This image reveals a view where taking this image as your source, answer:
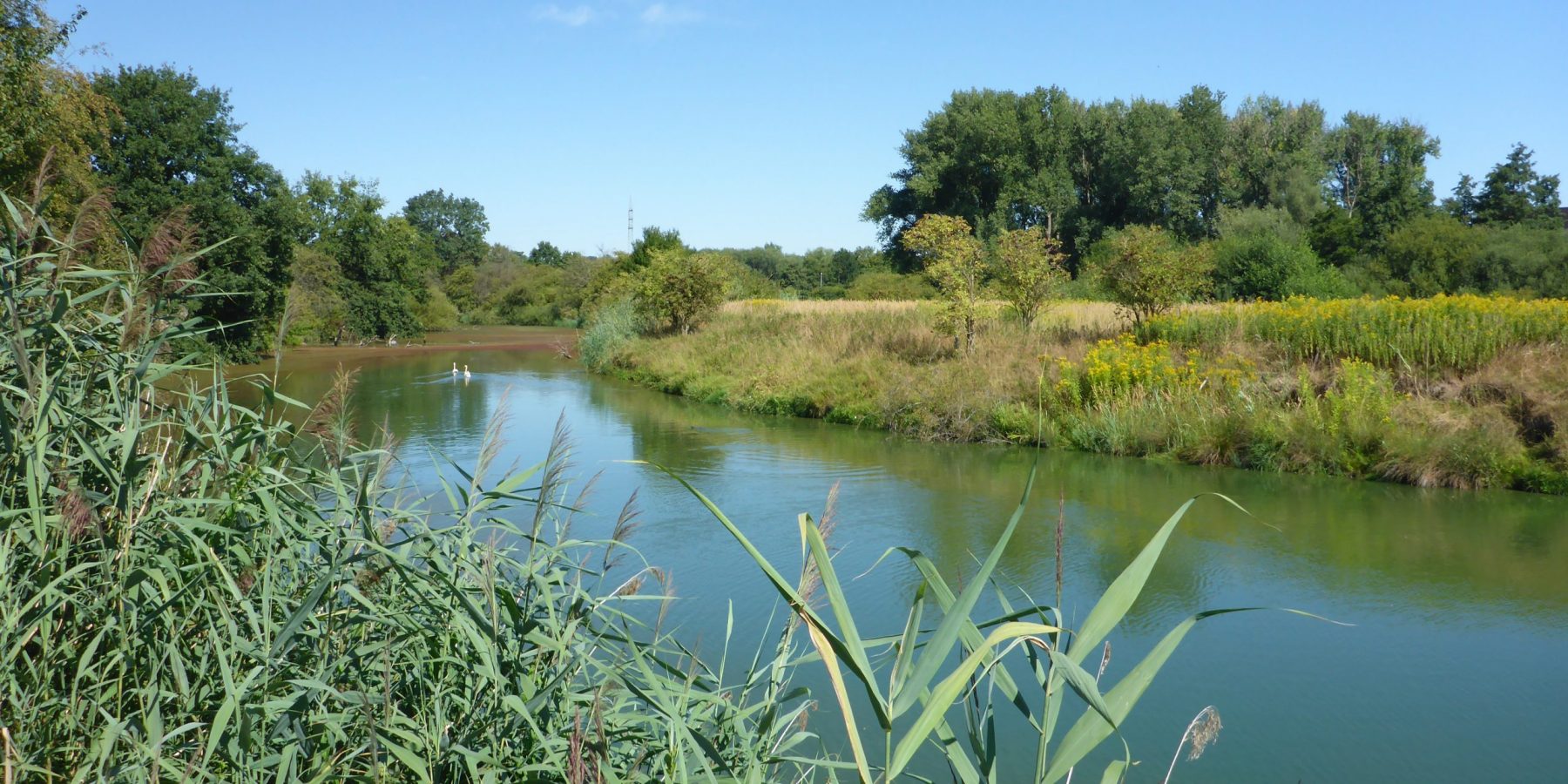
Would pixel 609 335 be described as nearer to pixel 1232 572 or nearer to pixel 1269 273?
pixel 1269 273

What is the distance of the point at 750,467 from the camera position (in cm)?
1048

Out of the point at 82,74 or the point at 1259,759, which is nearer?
the point at 1259,759

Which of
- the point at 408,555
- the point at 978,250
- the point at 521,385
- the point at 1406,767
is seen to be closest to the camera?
the point at 408,555

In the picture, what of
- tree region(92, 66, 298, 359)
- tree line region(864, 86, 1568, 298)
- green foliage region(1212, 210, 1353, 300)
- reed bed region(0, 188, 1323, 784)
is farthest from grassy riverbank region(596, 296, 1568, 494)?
tree line region(864, 86, 1568, 298)

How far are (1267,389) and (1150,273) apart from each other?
2861 millimetres

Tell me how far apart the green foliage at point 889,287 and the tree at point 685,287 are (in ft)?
31.8

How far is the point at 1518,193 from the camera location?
28875 millimetres

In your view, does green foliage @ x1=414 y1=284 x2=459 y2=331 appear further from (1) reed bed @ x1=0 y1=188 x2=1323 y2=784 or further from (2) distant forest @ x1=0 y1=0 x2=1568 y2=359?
(1) reed bed @ x1=0 y1=188 x2=1323 y2=784

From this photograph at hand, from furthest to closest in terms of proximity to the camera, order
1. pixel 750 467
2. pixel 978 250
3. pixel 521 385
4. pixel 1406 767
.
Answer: pixel 521 385
pixel 978 250
pixel 750 467
pixel 1406 767

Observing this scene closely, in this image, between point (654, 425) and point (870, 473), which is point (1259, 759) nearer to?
point (870, 473)

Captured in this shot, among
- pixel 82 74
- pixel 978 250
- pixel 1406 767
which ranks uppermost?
pixel 82 74

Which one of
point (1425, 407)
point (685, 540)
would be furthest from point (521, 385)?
point (1425, 407)

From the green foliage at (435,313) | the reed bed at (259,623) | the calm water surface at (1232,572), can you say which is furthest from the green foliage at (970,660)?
the green foliage at (435,313)

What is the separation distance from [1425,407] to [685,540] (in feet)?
23.8
